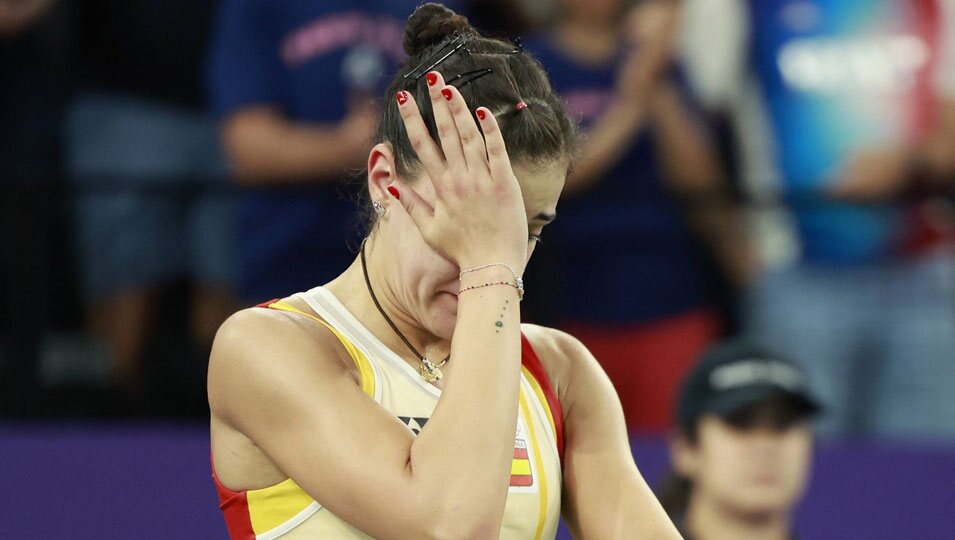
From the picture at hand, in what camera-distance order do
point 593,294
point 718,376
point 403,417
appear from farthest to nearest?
1. point 593,294
2. point 718,376
3. point 403,417

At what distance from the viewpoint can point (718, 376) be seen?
3.66m

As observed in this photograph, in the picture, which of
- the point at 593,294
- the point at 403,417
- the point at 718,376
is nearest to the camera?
the point at 403,417

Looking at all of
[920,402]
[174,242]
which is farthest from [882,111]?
[174,242]

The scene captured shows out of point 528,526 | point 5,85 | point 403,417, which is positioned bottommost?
point 528,526

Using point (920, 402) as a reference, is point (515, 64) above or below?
above

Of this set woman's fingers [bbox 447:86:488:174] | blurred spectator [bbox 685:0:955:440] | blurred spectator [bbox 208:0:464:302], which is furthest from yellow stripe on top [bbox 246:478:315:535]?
blurred spectator [bbox 685:0:955:440]

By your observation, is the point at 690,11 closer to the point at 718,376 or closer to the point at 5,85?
the point at 718,376

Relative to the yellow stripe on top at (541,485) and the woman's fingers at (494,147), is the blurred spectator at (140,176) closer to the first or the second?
the yellow stripe on top at (541,485)

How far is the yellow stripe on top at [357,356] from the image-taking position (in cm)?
197

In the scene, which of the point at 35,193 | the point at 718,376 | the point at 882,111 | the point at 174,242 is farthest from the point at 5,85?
the point at 882,111

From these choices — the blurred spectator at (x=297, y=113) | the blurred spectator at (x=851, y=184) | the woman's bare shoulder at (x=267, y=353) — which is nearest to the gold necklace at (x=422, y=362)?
the woman's bare shoulder at (x=267, y=353)

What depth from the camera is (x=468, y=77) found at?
6.31 feet

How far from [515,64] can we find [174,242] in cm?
258

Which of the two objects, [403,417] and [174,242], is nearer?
[403,417]
